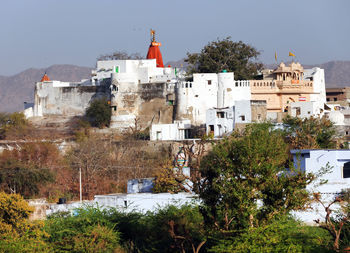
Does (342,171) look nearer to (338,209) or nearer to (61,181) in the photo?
(338,209)

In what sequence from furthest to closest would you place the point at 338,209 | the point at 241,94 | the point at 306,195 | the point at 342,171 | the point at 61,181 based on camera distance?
the point at 241,94 → the point at 61,181 → the point at 342,171 → the point at 338,209 → the point at 306,195

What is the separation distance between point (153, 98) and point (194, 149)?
6.97 meters

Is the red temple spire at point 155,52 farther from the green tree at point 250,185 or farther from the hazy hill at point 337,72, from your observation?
the hazy hill at point 337,72

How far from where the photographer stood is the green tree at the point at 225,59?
38562mm

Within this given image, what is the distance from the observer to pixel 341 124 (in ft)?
113

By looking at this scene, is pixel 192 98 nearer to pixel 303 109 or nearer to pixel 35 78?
pixel 303 109

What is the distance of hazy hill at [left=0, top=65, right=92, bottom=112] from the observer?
123 m

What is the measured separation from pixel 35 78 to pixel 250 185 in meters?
119

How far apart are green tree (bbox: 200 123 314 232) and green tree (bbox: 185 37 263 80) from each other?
23673 mm

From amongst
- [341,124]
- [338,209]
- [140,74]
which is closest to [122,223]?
[338,209]

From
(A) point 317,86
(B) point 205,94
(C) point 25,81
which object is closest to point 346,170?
(B) point 205,94

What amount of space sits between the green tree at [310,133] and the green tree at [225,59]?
23.4ft

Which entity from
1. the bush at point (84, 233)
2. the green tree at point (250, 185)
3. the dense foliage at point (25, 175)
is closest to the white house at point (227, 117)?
the dense foliage at point (25, 175)

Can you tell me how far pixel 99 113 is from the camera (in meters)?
38.0
